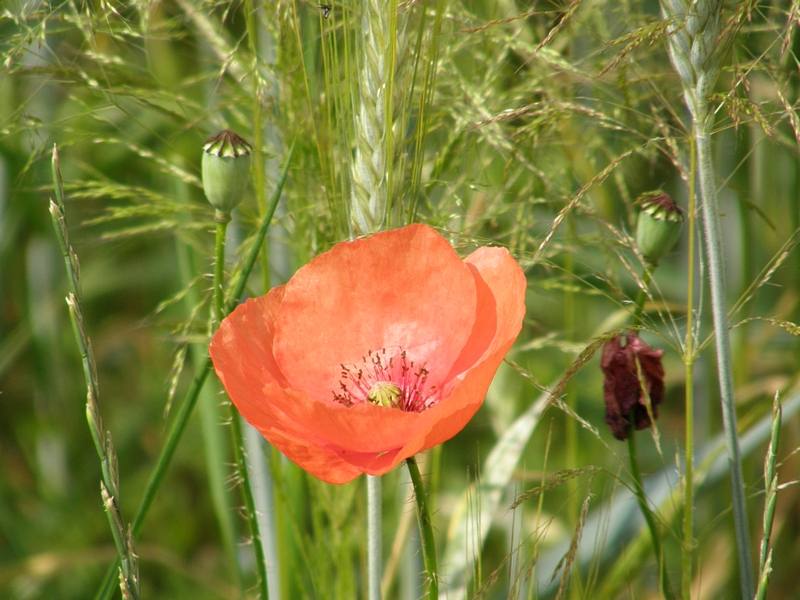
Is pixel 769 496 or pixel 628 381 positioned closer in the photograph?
pixel 769 496

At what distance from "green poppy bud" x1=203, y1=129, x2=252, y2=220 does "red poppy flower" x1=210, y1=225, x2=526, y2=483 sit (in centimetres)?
8

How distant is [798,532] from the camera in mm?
1226

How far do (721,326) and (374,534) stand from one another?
251 millimetres

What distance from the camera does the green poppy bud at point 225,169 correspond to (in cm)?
52

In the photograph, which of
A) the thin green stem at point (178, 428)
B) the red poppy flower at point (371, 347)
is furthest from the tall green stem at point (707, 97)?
the thin green stem at point (178, 428)

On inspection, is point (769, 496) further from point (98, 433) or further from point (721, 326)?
point (98, 433)

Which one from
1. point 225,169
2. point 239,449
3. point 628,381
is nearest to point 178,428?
point 239,449

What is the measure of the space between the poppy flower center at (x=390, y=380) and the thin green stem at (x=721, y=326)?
17cm

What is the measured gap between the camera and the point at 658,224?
530mm

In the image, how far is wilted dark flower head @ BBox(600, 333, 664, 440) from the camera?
52cm

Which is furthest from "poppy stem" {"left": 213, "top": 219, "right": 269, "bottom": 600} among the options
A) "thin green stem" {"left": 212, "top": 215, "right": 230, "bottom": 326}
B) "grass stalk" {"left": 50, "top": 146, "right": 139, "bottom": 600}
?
"grass stalk" {"left": 50, "top": 146, "right": 139, "bottom": 600}

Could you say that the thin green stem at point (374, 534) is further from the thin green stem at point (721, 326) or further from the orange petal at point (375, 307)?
the thin green stem at point (721, 326)

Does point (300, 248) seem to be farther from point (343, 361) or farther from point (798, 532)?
point (798, 532)

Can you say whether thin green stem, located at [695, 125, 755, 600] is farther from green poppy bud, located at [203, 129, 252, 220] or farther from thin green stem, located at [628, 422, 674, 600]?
green poppy bud, located at [203, 129, 252, 220]
